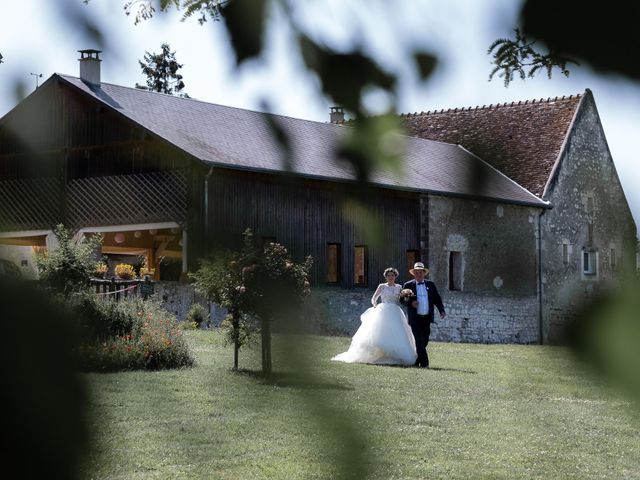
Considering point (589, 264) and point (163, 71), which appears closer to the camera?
point (589, 264)

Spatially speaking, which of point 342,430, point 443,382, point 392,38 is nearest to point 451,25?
point 392,38

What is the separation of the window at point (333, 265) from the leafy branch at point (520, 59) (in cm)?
43

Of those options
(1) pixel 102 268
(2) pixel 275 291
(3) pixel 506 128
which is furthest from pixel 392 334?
(3) pixel 506 128

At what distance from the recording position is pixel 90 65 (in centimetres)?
153

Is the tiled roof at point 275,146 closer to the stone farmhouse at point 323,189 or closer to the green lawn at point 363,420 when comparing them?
the stone farmhouse at point 323,189

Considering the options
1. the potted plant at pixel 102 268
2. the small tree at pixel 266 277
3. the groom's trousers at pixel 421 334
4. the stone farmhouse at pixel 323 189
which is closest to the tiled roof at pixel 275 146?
the stone farmhouse at pixel 323 189

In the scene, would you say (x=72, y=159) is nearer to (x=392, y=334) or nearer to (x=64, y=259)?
(x=64, y=259)

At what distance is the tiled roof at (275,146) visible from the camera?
4.65 ft

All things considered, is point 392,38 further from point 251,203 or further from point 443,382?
point 443,382

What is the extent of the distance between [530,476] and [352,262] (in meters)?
6.31

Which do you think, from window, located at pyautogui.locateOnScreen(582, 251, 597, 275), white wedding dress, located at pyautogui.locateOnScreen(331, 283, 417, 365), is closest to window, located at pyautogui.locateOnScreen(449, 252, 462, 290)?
window, located at pyautogui.locateOnScreen(582, 251, 597, 275)

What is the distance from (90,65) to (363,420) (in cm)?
72

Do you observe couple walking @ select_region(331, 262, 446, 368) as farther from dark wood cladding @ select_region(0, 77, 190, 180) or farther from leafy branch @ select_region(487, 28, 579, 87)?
leafy branch @ select_region(487, 28, 579, 87)

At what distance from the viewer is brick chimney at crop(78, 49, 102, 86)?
1.50 metres
